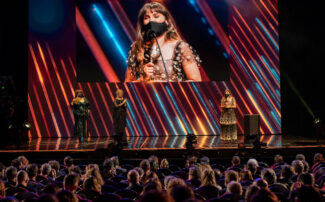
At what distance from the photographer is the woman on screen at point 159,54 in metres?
12.8

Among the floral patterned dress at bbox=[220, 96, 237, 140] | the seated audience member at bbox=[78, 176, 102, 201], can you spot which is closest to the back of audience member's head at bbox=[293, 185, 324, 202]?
the seated audience member at bbox=[78, 176, 102, 201]

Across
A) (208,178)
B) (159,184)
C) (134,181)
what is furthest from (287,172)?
(134,181)

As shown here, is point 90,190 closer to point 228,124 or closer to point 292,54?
point 228,124

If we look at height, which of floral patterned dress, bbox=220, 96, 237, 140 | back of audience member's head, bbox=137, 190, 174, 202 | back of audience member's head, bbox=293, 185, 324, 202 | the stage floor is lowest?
back of audience member's head, bbox=137, 190, 174, 202

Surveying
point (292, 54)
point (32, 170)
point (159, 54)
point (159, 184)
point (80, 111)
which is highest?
point (292, 54)

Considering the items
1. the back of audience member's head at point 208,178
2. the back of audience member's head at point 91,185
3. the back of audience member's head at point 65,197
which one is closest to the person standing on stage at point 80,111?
the back of audience member's head at point 91,185

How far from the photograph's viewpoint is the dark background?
12.3 meters

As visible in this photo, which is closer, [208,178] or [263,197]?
[263,197]

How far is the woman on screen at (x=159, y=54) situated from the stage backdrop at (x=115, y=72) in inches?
9.3

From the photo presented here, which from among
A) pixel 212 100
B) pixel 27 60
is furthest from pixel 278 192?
pixel 27 60

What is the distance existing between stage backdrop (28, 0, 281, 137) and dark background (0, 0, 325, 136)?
373 mm

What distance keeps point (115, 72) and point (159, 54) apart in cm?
160

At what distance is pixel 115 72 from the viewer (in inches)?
504

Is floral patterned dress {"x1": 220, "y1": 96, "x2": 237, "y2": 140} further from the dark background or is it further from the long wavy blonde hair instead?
the long wavy blonde hair
